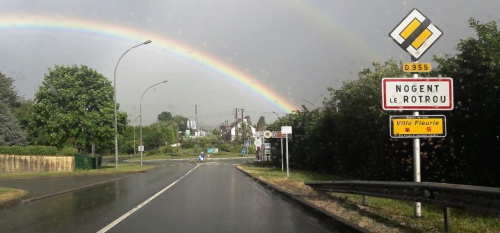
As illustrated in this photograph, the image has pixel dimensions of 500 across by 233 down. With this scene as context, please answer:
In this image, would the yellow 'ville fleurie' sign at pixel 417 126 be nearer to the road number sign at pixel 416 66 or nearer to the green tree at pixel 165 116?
the road number sign at pixel 416 66

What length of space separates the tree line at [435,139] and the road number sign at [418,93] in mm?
2719

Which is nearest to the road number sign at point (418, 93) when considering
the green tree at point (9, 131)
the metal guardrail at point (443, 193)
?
the metal guardrail at point (443, 193)

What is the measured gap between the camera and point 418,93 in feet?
27.4

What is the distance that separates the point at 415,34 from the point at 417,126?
186 centimetres

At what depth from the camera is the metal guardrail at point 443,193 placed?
5945 millimetres

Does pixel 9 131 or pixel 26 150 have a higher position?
pixel 9 131

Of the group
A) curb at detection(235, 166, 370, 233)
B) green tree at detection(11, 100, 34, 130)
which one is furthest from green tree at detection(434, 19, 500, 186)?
green tree at detection(11, 100, 34, 130)

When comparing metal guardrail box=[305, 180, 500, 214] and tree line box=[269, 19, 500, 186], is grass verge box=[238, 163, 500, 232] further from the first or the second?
tree line box=[269, 19, 500, 186]

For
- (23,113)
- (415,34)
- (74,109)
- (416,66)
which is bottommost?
(416,66)

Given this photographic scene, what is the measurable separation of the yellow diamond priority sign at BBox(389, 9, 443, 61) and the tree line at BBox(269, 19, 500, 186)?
108 inches

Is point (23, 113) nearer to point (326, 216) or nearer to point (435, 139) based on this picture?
point (435, 139)

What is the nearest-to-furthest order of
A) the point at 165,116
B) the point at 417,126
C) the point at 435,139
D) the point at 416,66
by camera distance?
1. the point at 417,126
2. the point at 416,66
3. the point at 435,139
4. the point at 165,116

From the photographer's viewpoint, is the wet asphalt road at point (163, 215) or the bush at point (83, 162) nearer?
the wet asphalt road at point (163, 215)

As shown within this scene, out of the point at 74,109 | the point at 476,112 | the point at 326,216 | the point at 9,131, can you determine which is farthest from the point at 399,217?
the point at 9,131
